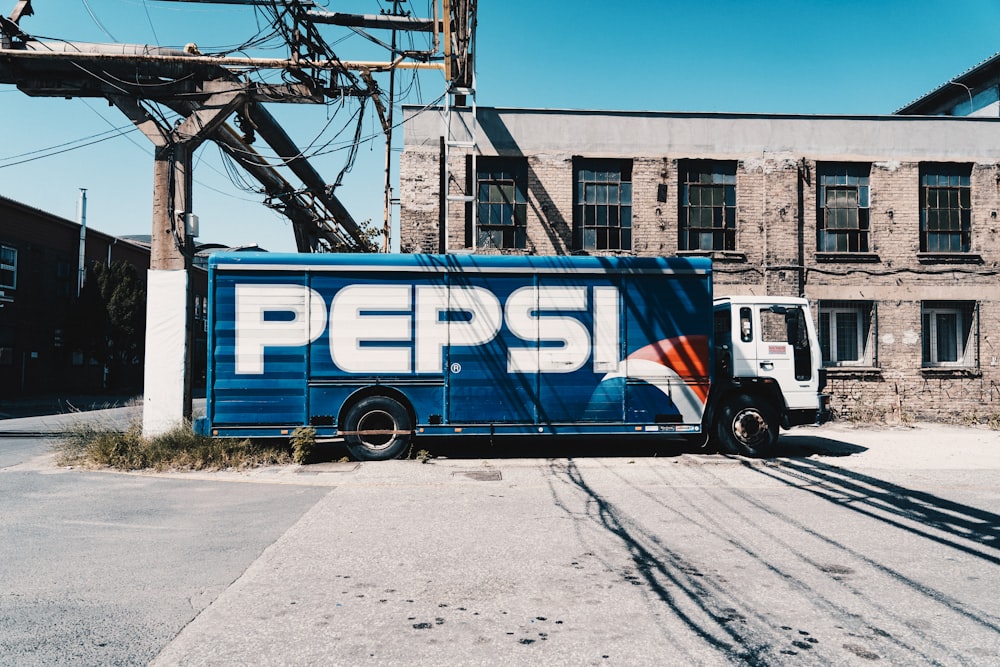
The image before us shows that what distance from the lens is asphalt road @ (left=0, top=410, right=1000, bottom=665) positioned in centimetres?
373

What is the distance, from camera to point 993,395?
16.0 meters

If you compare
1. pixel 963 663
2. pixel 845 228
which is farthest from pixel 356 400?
pixel 845 228

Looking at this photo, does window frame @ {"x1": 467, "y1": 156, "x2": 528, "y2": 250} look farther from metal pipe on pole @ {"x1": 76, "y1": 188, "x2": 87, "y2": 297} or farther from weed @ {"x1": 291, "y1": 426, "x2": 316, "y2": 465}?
metal pipe on pole @ {"x1": 76, "y1": 188, "x2": 87, "y2": 297}

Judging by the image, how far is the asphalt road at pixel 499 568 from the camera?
373 centimetres

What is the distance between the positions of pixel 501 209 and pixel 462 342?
6.55 metres

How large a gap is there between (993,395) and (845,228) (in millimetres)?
5625

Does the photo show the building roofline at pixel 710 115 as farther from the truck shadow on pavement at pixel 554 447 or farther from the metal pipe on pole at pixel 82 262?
the metal pipe on pole at pixel 82 262

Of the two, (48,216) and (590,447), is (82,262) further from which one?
(590,447)

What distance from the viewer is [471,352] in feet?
33.7

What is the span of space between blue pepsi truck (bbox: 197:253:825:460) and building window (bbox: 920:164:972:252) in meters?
8.84

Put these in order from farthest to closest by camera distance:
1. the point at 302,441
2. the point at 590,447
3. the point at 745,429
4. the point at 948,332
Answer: the point at 948,332 → the point at 590,447 → the point at 745,429 → the point at 302,441

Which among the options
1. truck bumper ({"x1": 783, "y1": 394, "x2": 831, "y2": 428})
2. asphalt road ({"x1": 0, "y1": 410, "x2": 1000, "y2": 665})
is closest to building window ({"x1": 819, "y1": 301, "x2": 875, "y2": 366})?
truck bumper ({"x1": 783, "y1": 394, "x2": 831, "y2": 428})

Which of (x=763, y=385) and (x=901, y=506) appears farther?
(x=763, y=385)

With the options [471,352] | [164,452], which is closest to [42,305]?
[164,452]
